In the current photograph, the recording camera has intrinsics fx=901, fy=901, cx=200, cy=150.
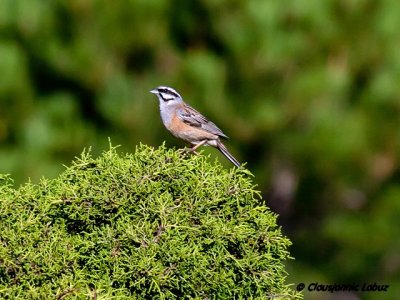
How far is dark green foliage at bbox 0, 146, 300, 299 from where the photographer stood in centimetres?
459

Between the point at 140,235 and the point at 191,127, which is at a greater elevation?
the point at 191,127

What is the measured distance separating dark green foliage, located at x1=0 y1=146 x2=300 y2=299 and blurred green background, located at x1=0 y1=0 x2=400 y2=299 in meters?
6.29

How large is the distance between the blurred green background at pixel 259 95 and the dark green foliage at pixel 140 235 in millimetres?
6288

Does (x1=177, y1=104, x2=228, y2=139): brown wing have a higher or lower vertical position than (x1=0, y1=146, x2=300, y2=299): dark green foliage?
higher

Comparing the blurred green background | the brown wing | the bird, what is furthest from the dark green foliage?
the blurred green background

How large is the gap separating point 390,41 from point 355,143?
1574 millimetres

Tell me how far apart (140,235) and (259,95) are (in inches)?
280

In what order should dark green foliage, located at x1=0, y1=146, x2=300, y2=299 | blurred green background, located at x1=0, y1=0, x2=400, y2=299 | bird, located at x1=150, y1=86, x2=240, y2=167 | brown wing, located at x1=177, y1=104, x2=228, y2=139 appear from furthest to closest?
blurred green background, located at x1=0, y1=0, x2=400, y2=299, brown wing, located at x1=177, y1=104, x2=228, y2=139, bird, located at x1=150, y1=86, x2=240, y2=167, dark green foliage, located at x1=0, y1=146, x2=300, y2=299

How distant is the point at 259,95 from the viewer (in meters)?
11.6

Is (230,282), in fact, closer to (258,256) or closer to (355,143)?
(258,256)

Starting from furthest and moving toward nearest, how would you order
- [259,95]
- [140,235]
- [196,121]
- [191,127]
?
[259,95] → [196,121] → [191,127] → [140,235]

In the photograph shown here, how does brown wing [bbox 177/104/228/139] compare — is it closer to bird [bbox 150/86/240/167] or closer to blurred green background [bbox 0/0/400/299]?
bird [bbox 150/86/240/167]

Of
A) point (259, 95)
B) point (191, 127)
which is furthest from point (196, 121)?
point (259, 95)

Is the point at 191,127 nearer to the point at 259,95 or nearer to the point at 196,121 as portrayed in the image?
the point at 196,121
